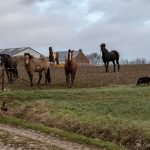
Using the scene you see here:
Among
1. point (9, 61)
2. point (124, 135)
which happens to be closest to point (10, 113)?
point (124, 135)

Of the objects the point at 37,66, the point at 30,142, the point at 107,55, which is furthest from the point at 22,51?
the point at 30,142

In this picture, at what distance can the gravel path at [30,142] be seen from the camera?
47.9 ft

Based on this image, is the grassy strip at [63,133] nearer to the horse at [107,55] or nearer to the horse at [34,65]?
the horse at [34,65]

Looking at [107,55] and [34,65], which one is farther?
[107,55]

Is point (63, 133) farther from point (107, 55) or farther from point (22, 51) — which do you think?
point (22, 51)

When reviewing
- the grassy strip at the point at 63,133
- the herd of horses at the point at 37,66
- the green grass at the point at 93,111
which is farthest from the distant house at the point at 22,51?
the grassy strip at the point at 63,133

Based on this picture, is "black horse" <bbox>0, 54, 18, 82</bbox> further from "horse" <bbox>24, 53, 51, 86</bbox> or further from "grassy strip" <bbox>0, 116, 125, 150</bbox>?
"grassy strip" <bbox>0, 116, 125, 150</bbox>

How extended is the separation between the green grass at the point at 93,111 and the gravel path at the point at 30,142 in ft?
4.58

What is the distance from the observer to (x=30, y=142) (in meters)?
15.3

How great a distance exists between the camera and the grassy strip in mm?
15055

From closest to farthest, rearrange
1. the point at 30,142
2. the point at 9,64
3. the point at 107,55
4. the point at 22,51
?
the point at 30,142
the point at 9,64
the point at 107,55
the point at 22,51

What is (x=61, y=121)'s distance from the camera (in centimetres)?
1898

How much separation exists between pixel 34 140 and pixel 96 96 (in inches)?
412

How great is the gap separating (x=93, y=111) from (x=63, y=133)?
3.20 m
